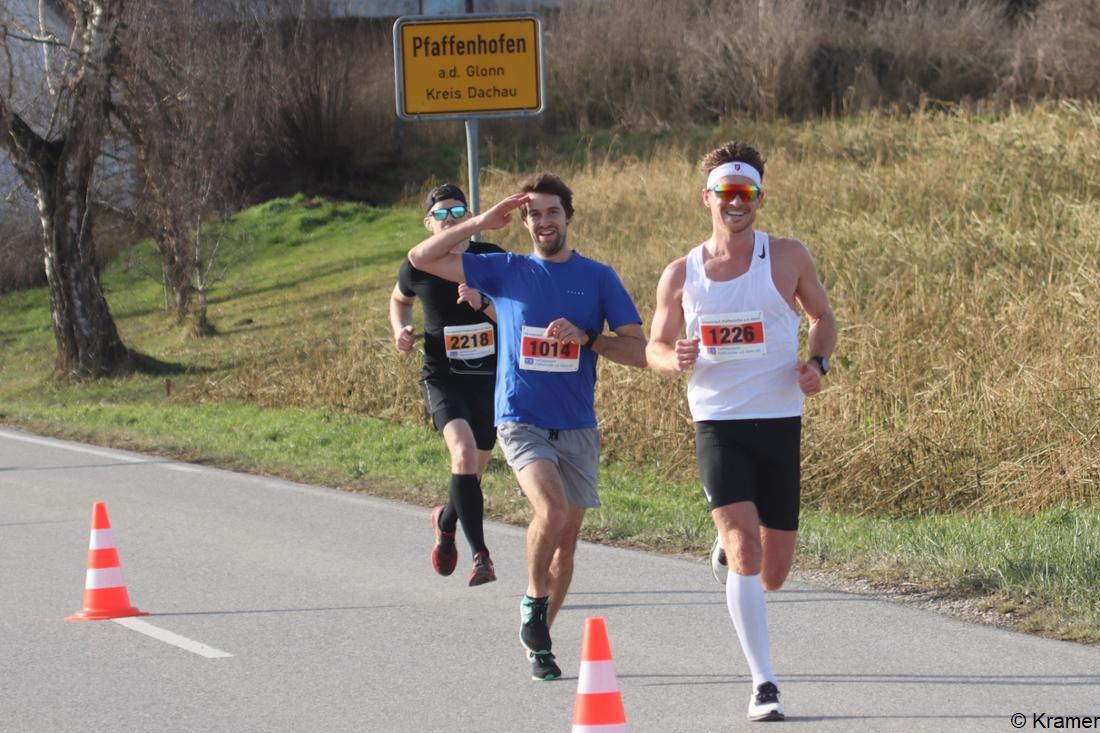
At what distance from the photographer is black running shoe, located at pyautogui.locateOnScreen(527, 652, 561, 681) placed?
6.48m

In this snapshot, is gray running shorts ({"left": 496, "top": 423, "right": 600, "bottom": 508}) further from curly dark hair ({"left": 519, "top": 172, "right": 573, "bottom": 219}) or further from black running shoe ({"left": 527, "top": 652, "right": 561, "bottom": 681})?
curly dark hair ({"left": 519, "top": 172, "right": 573, "bottom": 219})

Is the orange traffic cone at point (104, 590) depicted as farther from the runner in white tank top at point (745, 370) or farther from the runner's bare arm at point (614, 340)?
the runner in white tank top at point (745, 370)

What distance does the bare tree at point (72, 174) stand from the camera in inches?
878

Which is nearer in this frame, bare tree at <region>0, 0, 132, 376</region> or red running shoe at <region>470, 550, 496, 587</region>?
red running shoe at <region>470, 550, 496, 587</region>

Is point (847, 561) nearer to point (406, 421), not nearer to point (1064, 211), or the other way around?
point (406, 421)

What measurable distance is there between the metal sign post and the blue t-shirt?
221 inches

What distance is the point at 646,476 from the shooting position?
1289 centimetres

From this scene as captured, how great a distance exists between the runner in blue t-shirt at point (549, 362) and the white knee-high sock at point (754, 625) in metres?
0.96

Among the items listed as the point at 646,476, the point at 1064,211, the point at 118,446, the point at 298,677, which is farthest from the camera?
the point at 1064,211

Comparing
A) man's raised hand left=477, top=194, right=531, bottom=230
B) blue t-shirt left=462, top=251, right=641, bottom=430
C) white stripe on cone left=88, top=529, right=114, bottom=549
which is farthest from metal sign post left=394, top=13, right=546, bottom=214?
man's raised hand left=477, top=194, right=531, bottom=230

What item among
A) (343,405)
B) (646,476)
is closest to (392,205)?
(343,405)

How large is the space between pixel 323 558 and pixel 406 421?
22.6ft

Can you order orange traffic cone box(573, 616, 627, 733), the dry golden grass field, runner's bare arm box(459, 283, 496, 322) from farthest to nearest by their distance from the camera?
the dry golden grass field, runner's bare arm box(459, 283, 496, 322), orange traffic cone box(573, 616, 627, 733)

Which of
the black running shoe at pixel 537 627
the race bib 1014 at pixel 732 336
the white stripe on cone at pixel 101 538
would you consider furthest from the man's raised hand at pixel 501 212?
the white stripe on cone at pixel 101 538
